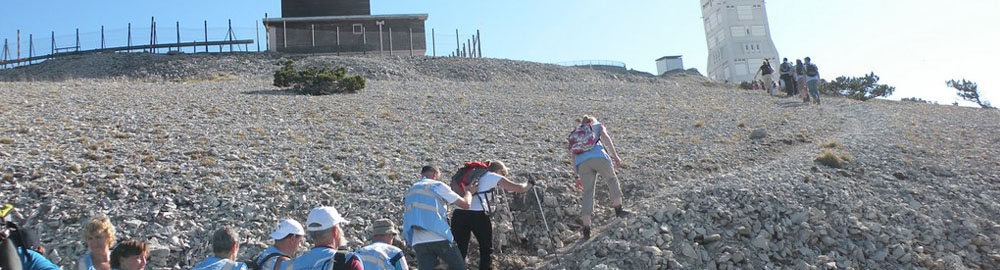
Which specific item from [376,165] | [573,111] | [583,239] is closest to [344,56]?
[573,111]

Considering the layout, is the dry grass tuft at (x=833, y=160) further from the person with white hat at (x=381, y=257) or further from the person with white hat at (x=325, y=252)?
the person with white hat at (x=325, y=252)

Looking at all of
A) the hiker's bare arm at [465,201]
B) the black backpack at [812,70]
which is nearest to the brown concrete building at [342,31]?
the black backpack at [812,70]

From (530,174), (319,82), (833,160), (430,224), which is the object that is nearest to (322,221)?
(430,224)

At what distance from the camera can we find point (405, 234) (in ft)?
25.6

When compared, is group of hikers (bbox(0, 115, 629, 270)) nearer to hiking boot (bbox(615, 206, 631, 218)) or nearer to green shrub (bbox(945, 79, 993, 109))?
hiking boot (bbox(615, 206, 631, 218))

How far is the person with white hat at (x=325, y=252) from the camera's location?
5621 millimetres

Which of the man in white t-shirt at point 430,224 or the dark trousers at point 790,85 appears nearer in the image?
the man in white t-shirt at point 430,224

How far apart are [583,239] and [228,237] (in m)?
5.58

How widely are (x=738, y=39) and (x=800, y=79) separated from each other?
134ft

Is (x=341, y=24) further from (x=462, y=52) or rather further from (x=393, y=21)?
(x=462, y=52)

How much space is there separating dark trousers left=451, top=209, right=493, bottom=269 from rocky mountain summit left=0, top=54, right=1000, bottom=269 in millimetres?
1096

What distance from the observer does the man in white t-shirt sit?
7.68 m

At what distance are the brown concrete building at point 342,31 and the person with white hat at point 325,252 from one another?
44016 millimetres

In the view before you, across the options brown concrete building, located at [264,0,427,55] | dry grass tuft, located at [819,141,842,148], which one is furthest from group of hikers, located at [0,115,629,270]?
brown concrete building, located at [264,0,427,55]
